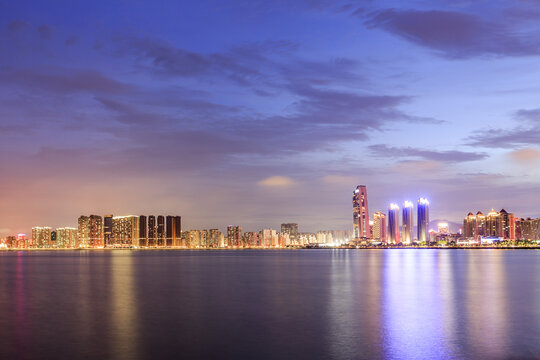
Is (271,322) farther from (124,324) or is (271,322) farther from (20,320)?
(20,320)

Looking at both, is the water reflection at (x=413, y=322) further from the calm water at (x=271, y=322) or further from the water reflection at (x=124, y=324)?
the water reflection at (x=124, y=324)

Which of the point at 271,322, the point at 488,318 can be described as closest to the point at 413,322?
the point at 488,318

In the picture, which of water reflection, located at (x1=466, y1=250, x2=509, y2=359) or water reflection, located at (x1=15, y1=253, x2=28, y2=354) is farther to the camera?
water reflection, located at (x1=15, y1=253, x2=28, y2=354)

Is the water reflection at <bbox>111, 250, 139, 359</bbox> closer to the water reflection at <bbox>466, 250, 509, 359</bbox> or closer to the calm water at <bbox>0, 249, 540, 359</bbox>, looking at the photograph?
the calm water at <bbox>0, 249, 540, 359</bbox>

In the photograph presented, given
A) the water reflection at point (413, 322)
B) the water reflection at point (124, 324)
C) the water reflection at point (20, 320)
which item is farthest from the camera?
the water reflection at point (20, 320)

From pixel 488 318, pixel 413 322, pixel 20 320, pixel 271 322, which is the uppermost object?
pixel 20 320

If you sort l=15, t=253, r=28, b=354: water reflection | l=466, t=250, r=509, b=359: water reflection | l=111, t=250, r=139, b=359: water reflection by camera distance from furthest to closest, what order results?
1. l=15, t=253, r=28, b=354: water reflection
2. l=466, t=250, r=509, b=359: water reflection
3. l=111, t=250, r=139, b=359: water reflection

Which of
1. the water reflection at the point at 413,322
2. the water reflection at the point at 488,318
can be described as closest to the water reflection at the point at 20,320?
the water reflection at the point at 413,322

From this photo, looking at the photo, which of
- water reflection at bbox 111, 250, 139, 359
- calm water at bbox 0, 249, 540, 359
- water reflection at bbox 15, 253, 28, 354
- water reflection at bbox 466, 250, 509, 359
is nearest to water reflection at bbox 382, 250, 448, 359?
calm water at bbox 0, 249, 540, 359

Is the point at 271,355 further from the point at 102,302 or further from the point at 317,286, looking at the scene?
the point at 317,286

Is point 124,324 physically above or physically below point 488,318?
above

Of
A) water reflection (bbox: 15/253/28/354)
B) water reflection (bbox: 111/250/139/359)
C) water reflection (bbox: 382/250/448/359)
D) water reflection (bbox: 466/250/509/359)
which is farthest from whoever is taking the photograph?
water reflection (bbox: 15/253/28/354)

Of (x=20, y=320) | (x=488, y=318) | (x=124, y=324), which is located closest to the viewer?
(x=124, y=324)

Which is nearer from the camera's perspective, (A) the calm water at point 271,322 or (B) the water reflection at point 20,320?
(A) the calm water at point 271,322
